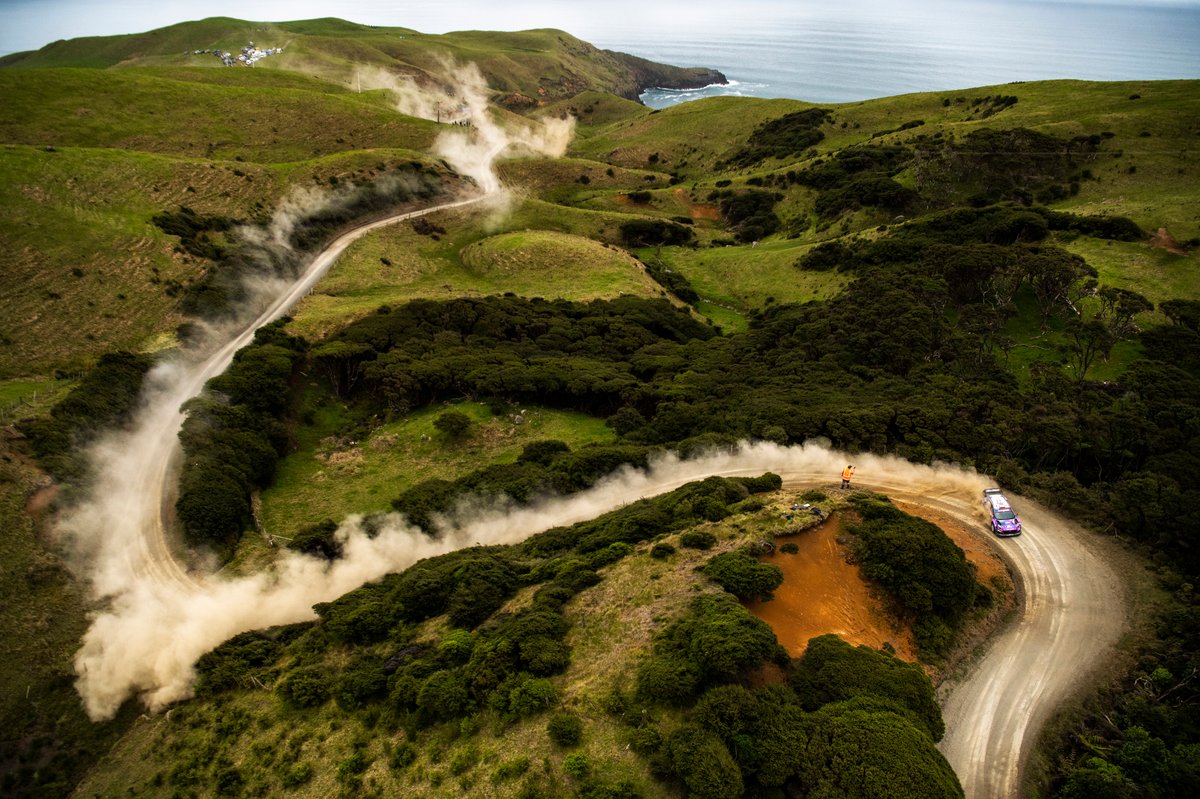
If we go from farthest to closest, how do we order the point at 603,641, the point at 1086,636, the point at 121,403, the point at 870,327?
the point at 870,327 < the point at 121,403 < the point at 1086,636 < the point at 603,641

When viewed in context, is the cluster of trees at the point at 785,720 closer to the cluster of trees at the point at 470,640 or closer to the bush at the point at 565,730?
the cluster of trees at the point at 470,640

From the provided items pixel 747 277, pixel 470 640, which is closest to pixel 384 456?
pixel 470 640

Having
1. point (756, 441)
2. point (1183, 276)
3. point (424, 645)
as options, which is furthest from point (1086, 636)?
point (1183, 276)

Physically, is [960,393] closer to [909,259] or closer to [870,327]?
[870,327]

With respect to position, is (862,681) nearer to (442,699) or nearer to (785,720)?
(785,720)

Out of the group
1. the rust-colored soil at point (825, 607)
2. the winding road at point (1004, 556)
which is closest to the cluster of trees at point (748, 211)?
the winding road at point (1004, 556)
